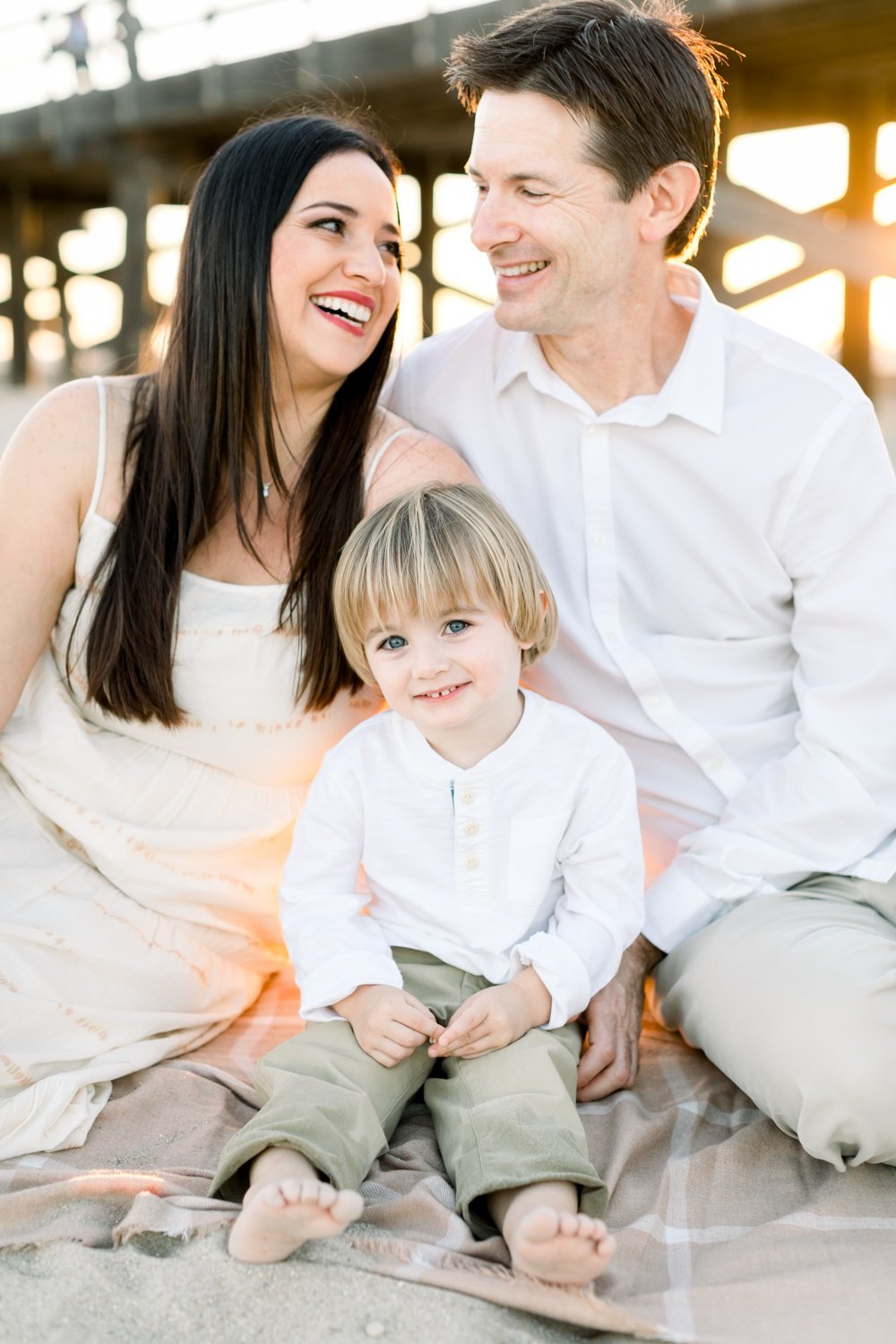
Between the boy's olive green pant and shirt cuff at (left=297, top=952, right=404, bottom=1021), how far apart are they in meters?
0.03

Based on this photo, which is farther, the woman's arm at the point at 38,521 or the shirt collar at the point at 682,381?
the shirt collar at the point at 682,381

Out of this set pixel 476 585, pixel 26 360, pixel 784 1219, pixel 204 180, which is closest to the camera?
pixel 784 1219

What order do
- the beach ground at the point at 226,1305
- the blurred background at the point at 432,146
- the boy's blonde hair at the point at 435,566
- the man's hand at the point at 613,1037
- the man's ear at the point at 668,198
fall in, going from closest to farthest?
the beach ground at the point at 226,1305
the boy's blonde hair at the point at 435,566
the man's hand at the point at 613,1037
the man's ear at the point at 668,198
the blurred background at the point at 432,146

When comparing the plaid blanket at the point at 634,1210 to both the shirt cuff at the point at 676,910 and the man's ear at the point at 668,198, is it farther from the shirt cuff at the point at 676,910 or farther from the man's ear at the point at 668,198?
the man's ear at the point at 668,198

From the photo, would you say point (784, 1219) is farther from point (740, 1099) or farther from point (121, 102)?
point (121, 102)

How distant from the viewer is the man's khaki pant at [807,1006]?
6.86ft

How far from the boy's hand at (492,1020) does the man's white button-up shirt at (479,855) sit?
69mm

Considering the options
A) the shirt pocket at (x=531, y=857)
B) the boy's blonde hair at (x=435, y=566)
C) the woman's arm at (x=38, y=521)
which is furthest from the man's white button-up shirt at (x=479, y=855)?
the woman's arm at (x=38, y=521)

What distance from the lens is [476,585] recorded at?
2246 mm

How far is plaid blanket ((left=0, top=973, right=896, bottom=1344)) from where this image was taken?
1.76m

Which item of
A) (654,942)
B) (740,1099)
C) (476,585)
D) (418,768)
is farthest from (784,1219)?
(476,585)

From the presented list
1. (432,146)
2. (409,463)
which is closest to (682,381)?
(409,463)

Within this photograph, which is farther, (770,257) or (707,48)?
(770,257)

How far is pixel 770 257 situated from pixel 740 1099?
18876mm
